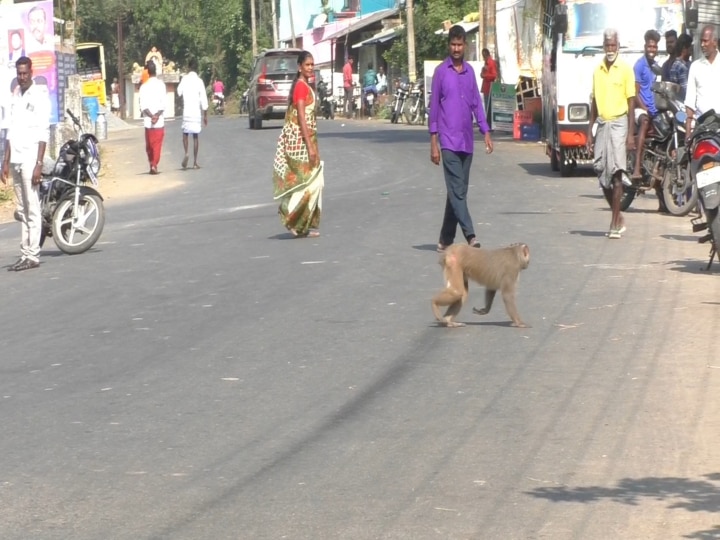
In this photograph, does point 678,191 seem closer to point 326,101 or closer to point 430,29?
point 326,101

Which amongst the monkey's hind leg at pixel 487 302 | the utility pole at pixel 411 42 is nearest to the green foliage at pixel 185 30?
the utility pole at pixel 411 42

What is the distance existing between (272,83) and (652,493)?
3585 centimetres

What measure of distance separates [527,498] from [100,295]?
21.3 ft

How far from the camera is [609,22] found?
69.3ft

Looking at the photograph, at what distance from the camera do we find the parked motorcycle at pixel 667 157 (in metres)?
15.6

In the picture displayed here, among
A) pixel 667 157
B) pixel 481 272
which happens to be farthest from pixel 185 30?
pixel 481 272

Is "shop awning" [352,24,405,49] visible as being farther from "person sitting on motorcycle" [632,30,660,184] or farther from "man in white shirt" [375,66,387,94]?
"person sitting on motorcycle" [632,30,660,184]

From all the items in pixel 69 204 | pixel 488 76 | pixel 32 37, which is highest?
pixel 32 37

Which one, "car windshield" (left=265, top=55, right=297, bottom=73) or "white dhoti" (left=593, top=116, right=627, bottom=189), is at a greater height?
"car windshield" (left=265, top=55, right=297, bottom=73)

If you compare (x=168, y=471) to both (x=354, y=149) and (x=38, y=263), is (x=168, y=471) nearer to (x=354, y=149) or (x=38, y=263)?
(x=38, y=263)

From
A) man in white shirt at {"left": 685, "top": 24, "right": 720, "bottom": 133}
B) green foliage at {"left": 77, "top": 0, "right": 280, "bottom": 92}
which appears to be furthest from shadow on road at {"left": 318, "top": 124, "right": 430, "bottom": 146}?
green foliage at {"left": 77, "top": 0, "right": 280, "bottom": 92}

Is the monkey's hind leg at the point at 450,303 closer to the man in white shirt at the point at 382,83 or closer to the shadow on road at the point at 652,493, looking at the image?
the shadow on road at the point at 652,493

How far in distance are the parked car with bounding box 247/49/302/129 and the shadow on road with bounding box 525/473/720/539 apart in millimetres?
35049

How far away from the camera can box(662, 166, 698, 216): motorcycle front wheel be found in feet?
Answer: 50.7
